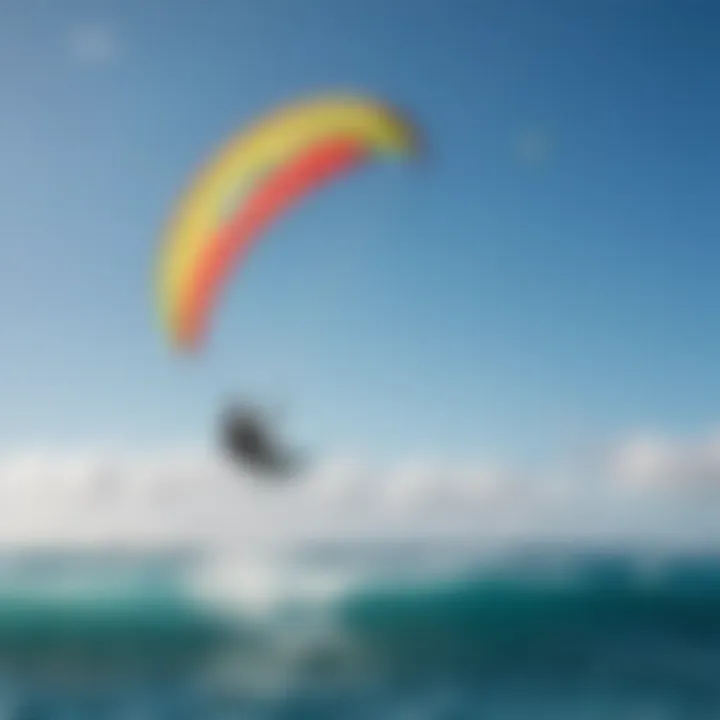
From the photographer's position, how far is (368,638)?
10.5 feet

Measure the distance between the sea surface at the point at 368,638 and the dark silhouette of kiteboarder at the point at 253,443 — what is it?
1.00 ft

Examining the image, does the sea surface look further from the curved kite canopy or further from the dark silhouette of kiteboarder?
the curved kite canopy

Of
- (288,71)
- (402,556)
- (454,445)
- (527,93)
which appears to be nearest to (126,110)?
(288,71)

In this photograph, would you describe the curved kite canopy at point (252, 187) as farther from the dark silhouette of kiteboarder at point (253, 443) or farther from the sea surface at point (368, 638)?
the sea surface at point (368, 638)

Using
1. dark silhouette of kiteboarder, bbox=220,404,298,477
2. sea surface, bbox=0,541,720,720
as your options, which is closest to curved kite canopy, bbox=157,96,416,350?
dark silhouette of kiteboarder, bbox=220,404,298,477

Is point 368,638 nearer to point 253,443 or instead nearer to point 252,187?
point 253,443

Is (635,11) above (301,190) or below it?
above

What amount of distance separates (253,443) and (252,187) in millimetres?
744

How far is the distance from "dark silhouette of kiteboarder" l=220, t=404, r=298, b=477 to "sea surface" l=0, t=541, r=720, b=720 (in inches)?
12.0

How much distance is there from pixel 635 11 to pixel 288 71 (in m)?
1.06

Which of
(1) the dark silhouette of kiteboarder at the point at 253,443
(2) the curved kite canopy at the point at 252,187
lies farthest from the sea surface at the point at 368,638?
(2) the curved kite canopy at the point at 252,187

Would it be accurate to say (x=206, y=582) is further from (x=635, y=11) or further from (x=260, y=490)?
(x=635, y=11)

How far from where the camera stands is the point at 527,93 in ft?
9.96

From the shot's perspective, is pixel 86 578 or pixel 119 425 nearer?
pixel 119 425
